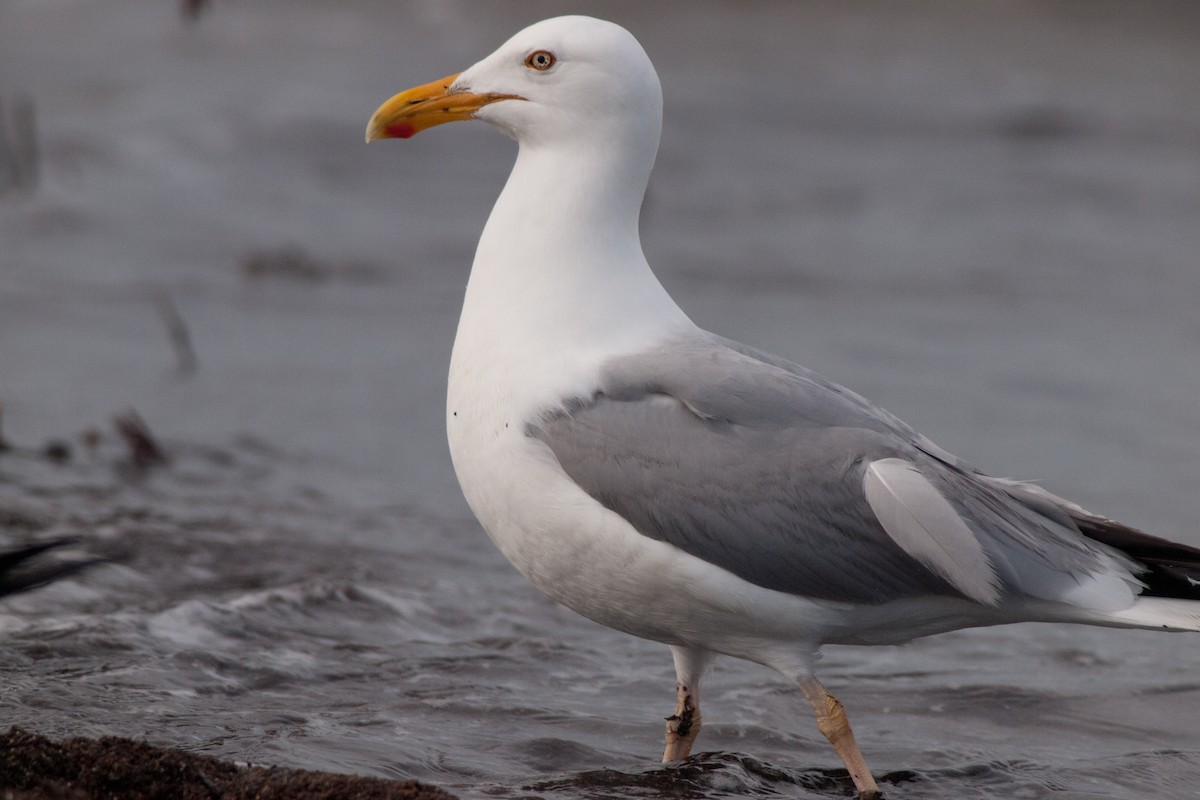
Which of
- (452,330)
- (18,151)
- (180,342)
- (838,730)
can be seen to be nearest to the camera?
(838,730)

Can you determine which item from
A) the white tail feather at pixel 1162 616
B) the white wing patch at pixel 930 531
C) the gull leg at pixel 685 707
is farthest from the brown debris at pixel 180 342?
the white tail feather at pixel 1162 616

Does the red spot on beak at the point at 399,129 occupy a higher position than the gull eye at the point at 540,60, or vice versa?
the gull eye at the point at 540,60

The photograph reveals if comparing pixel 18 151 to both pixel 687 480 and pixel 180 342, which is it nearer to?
pixel 180 342

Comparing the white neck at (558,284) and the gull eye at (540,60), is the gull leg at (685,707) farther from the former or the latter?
the gull eye at (540,60)

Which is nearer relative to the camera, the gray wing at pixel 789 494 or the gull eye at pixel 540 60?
the gray wing at pixel 789 494

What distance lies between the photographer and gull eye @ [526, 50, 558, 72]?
4.54 m

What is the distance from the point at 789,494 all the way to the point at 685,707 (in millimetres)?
937

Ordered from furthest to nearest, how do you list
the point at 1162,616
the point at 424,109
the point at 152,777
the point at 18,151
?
the point at 18,151 < the point at 424,109 < the point at 1162,616 < the point at 152,777

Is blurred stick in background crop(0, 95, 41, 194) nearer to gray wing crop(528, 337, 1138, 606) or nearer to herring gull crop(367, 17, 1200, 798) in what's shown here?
herring gull crop(367, 17, 1200, 798)

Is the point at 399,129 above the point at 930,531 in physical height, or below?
above

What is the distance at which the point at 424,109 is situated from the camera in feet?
15.4

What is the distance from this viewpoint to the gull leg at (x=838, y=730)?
171 inches

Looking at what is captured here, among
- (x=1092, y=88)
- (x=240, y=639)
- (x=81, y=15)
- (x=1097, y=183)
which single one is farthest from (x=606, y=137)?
(x=1092, y=88)

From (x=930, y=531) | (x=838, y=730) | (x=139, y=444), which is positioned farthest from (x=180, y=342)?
(x=930, y=531)
